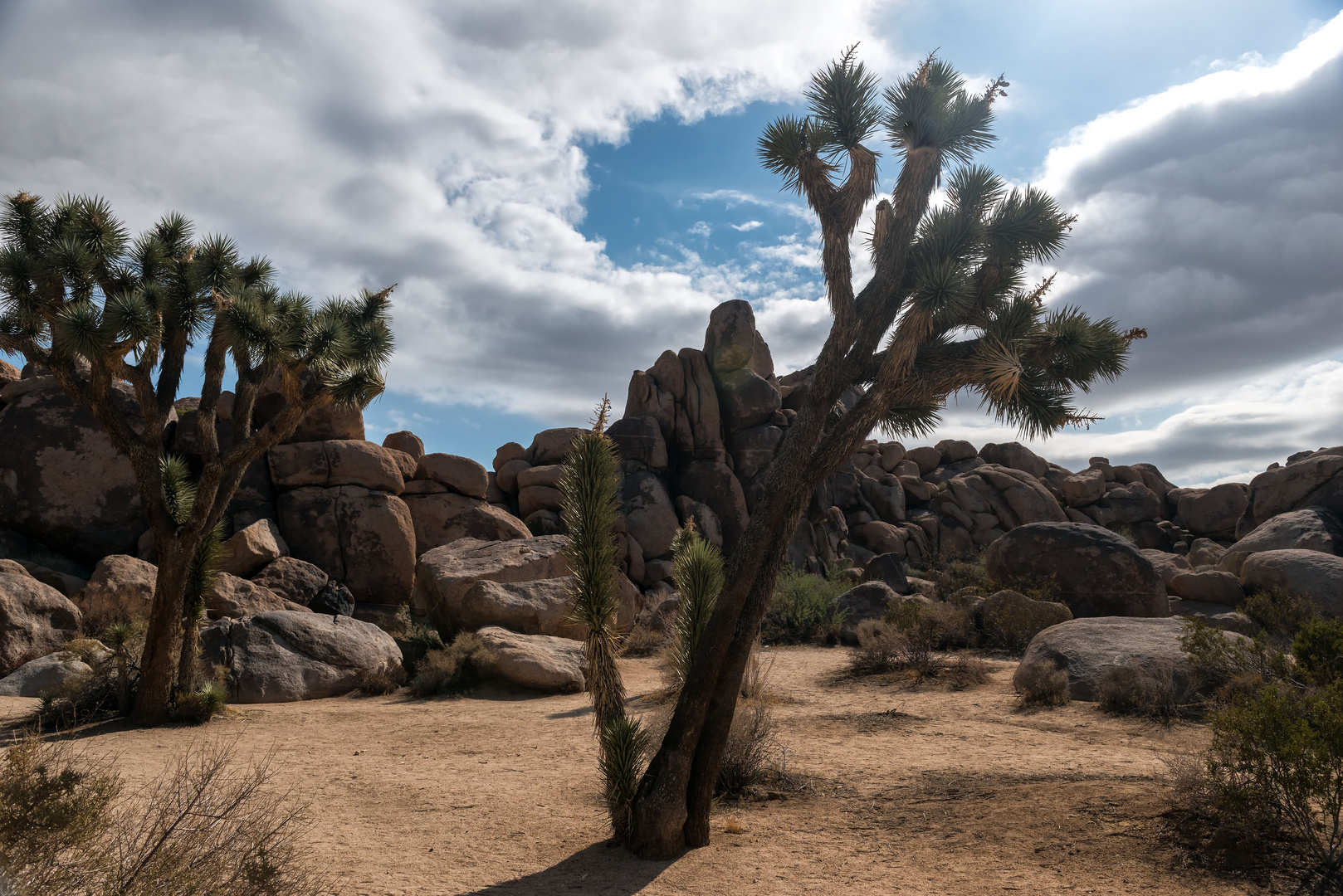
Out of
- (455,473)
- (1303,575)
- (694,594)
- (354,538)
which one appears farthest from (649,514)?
(694,594)

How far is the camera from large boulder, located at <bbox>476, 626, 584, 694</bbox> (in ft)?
44.0

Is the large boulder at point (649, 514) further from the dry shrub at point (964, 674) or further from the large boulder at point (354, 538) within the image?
the dry shrub at point (964, 674)

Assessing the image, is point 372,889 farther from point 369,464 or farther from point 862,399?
point 369,464

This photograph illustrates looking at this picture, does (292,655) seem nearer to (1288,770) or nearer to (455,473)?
(455,473)

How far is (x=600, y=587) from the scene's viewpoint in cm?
608

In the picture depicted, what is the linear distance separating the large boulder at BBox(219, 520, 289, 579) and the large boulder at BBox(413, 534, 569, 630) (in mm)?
3684

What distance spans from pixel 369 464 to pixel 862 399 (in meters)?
18.1

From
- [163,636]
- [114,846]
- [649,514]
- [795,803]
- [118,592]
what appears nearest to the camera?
[114,846]

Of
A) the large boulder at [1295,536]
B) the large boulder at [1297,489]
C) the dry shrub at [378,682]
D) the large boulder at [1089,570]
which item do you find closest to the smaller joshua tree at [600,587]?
the dry shrub at [378,682]

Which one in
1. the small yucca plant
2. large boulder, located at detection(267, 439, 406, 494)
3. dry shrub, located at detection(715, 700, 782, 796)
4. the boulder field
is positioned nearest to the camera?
the small yucca plant

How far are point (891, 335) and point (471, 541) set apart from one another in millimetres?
14023

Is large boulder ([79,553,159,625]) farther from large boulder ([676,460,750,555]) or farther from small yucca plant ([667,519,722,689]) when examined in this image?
large boulder ([676,460,750,555])

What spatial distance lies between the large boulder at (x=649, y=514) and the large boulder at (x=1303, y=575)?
1611 centimetres

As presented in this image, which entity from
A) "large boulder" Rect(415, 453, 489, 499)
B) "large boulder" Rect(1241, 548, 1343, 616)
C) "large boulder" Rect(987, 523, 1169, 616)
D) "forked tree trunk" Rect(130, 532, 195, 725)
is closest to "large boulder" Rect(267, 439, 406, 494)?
"large boulder" Rect(415, 453, 489, 499)
